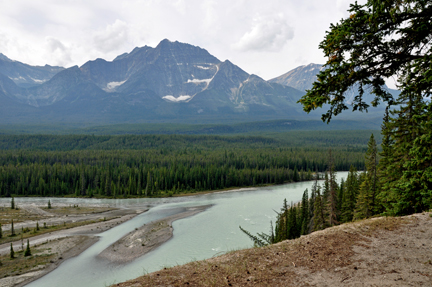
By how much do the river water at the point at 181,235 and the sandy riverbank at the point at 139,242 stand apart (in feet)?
4.58

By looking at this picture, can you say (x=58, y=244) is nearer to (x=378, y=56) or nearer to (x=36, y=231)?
(x=36, y=231)

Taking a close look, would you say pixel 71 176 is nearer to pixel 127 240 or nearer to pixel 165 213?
pixel 165 213

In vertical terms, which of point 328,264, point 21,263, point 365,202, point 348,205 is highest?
point 328,264

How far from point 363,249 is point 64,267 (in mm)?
42335

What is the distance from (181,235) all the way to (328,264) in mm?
44959

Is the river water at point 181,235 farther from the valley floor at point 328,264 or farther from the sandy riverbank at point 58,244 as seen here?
the sandy riverbank at point 58,244

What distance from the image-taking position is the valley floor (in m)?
9.90

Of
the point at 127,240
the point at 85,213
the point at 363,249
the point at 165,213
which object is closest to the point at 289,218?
the point at 127,240

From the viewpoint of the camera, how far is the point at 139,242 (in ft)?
163

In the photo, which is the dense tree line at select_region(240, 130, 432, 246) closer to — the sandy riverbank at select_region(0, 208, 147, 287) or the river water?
the river water

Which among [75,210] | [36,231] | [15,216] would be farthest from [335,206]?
[15,216]

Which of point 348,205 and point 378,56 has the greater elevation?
point 378,56

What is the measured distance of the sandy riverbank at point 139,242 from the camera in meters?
44.4

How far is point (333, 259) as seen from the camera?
11.3 meters
